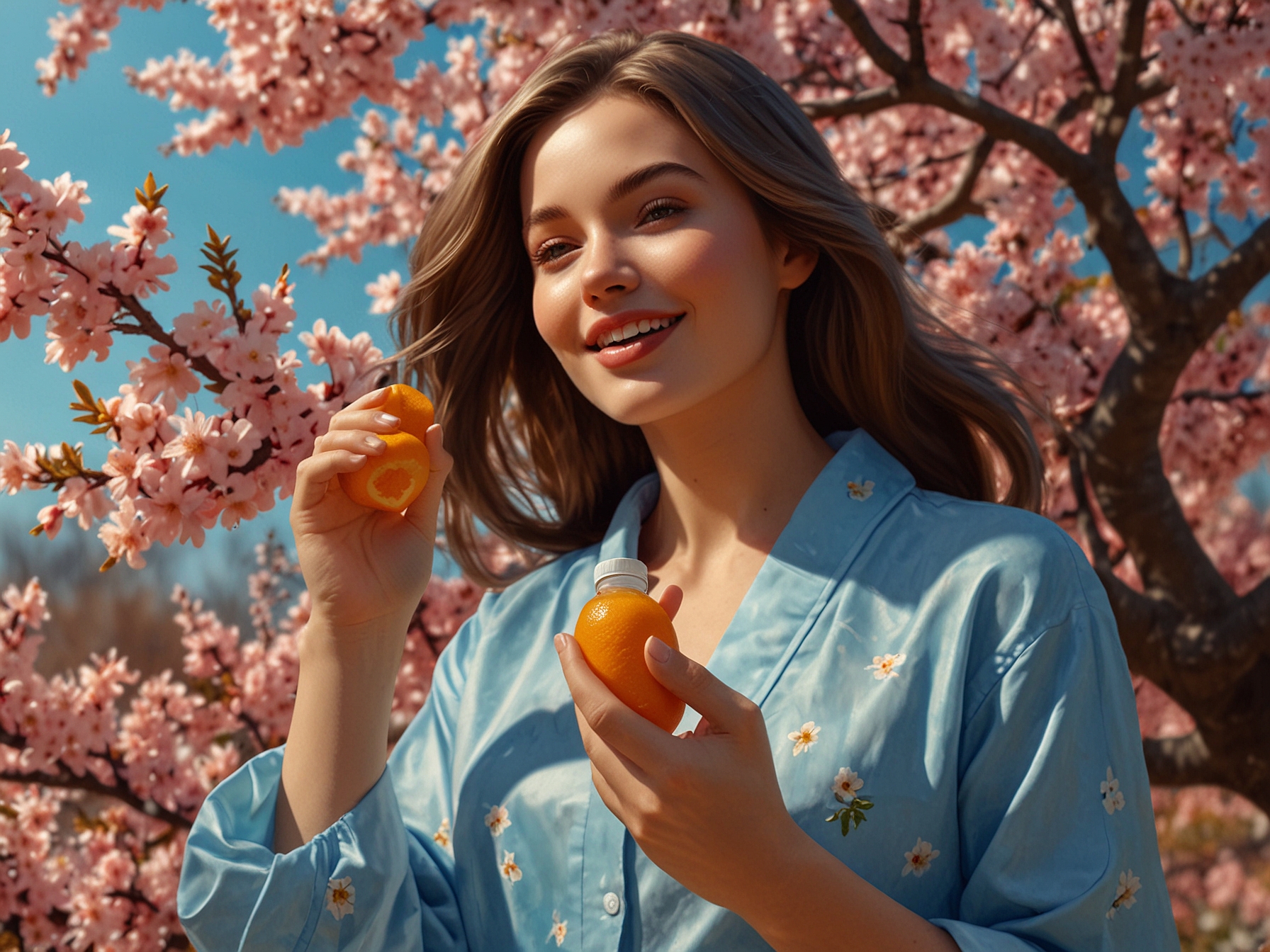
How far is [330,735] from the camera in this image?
6.55 ft

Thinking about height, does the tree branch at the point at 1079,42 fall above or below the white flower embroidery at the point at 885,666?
above

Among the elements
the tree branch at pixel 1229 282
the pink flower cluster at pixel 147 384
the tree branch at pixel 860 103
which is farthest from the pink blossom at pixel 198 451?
the tree branch at pixel 1229 282

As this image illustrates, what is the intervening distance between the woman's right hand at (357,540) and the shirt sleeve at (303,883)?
13.5 inches

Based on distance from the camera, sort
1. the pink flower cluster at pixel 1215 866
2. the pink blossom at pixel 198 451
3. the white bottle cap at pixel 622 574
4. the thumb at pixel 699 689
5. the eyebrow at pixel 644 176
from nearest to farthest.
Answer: the thumb at pixel 699 689, the white bottle cap at pixel 622 574, the eyebrow at pixel 644 176, the pink blossom at pixel 198 451, the pink flower cluster at pixel 1215 866

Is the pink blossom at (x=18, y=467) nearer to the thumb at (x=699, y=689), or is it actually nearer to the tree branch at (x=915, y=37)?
the thumb at (x=699, y=689)

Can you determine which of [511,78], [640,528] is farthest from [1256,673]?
[511,78]

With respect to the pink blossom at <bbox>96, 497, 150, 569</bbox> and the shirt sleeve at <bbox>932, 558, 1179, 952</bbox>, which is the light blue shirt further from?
the pink blossom at <bbox>96, 497, 150, 569</bbox>

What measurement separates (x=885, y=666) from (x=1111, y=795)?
400 millimetres

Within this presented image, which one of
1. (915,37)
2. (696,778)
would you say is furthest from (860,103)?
(696,778)

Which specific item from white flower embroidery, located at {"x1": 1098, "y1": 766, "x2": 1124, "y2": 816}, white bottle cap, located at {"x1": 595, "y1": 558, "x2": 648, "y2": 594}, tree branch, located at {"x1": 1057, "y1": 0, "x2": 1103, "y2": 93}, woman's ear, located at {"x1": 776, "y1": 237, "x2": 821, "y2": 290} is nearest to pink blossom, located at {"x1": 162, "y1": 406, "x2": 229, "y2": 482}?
white bottle cap, located at {"x1": 595, "y1": 558, "x2": 648, "y2": 594}

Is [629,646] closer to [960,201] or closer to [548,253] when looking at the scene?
[548,253]

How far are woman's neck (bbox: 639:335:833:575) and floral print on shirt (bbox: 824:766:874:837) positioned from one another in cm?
55

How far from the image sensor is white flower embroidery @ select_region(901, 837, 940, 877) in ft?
5.62

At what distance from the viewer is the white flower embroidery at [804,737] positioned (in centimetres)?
179
